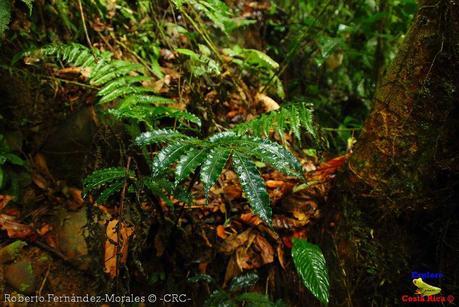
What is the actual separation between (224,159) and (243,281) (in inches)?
34.1

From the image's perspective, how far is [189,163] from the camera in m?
1.26

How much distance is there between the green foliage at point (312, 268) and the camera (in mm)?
1547

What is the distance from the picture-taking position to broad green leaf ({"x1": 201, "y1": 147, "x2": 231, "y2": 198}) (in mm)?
1164

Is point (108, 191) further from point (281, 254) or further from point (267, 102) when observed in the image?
point (267, 102)

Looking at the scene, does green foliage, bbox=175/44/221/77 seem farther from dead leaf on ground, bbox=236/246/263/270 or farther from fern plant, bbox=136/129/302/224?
dead leaf on ground, bbox=236/246/263/270

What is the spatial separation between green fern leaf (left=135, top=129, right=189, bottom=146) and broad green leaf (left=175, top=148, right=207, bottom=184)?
184 millimetres

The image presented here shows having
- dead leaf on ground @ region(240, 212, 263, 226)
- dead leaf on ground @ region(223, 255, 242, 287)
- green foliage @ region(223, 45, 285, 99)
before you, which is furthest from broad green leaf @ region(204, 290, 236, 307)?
green foliage @ region(223, 45, 285, 99)

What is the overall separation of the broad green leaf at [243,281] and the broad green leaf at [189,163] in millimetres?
832

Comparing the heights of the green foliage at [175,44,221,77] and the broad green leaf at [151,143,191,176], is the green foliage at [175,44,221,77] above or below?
above

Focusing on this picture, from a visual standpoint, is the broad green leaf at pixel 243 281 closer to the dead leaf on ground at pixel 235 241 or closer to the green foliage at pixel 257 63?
the dead leaf on ground at pixel 235 241

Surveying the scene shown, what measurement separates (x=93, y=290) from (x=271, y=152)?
1408 millimetres

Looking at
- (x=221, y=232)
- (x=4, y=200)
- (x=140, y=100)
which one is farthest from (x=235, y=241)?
(x=4, y=200)

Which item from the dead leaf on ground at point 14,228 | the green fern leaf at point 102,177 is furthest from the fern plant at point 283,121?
the dead leaf on ground at point 14,228

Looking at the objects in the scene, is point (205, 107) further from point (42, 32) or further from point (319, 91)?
point (319, 91)
